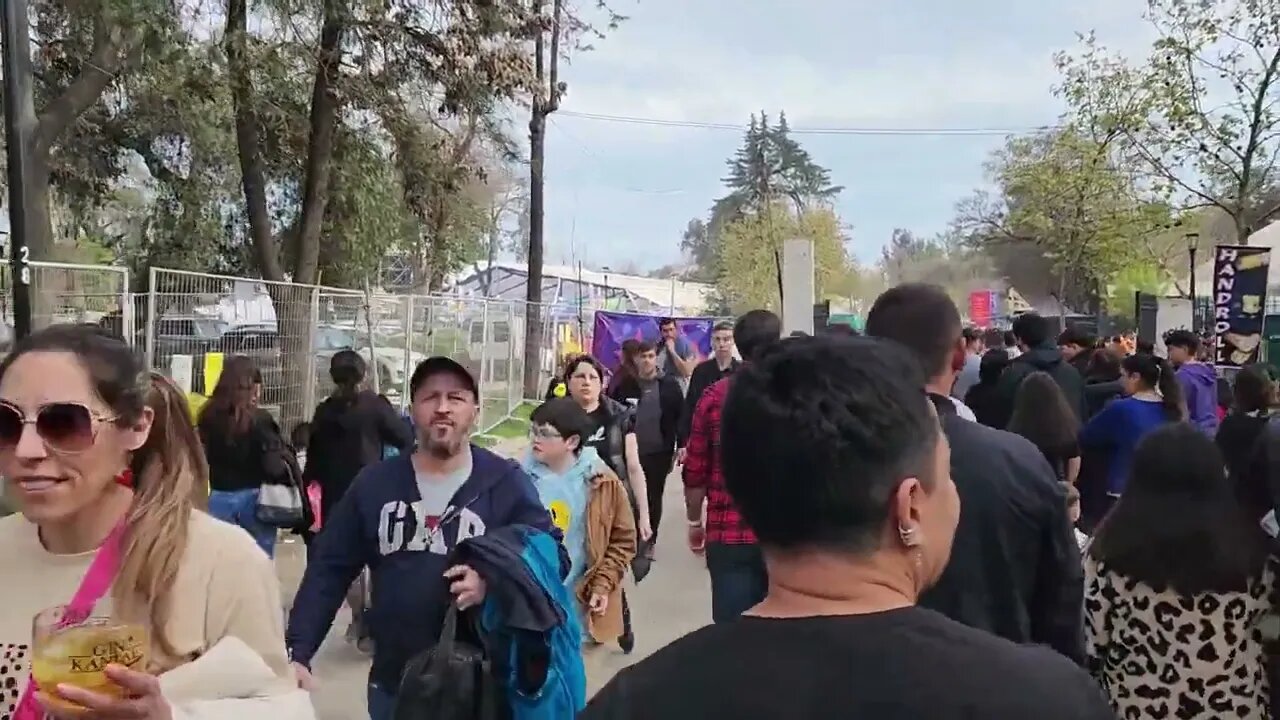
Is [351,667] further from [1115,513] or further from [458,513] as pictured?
[1115,513]

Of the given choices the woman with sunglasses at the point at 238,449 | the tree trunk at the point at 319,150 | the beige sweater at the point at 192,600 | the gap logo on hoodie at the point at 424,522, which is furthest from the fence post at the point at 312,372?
the beige sweater at the point at 192,600

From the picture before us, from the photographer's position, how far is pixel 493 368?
1889 cm

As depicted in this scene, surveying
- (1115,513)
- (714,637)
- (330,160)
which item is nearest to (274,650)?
(714,637)

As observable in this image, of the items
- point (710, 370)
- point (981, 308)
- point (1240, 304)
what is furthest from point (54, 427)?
point (981, 308)

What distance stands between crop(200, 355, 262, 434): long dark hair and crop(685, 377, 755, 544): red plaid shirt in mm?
2405

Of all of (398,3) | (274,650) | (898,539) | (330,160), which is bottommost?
(274,650)

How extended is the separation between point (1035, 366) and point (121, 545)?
7111 millimetres

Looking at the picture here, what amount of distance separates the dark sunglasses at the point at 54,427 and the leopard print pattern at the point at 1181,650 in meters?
2.97

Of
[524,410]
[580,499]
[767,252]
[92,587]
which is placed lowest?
[524,410]

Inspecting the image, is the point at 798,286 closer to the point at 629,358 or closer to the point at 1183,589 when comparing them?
the point at 629,358

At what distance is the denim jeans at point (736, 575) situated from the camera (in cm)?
518

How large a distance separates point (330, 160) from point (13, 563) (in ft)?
51.1

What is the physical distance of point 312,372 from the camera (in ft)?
40.1

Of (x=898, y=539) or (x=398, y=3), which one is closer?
(x=898, y=539)
